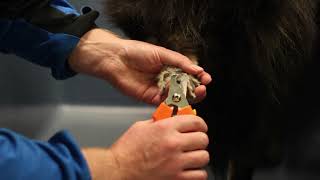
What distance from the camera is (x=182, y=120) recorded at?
0.49 meters

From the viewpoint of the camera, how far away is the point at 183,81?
558mm

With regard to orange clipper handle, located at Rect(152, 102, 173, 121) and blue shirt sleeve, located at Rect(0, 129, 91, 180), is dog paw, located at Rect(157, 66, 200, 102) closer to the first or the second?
orange clipper handle, located at Rect(152, 102, 173, 121)

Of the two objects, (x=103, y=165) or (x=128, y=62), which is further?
(x=128, y=62)

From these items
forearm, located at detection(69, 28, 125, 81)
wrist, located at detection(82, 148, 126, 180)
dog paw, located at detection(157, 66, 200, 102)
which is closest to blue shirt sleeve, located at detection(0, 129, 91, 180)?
wrist, located at detection(82, 148, 126, 180)

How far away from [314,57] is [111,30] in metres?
0.31

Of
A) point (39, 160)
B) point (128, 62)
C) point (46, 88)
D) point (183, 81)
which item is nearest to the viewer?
point (39, 160)

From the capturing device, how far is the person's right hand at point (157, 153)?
49 cm

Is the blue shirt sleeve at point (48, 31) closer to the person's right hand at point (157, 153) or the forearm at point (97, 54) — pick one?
the forearm at point (97, 54)

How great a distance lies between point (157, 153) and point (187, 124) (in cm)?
4

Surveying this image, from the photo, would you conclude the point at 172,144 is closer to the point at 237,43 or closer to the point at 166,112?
the point at 166,112

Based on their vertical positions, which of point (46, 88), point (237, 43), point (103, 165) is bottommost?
point (46, 88)

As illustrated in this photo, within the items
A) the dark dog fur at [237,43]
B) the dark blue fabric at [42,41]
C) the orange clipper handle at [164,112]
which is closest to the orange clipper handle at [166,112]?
the orange clipper handle at [164,112]

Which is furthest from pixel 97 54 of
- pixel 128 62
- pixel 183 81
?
pixel 183 81

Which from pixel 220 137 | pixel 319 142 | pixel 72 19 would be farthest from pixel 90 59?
pixel 319 142
